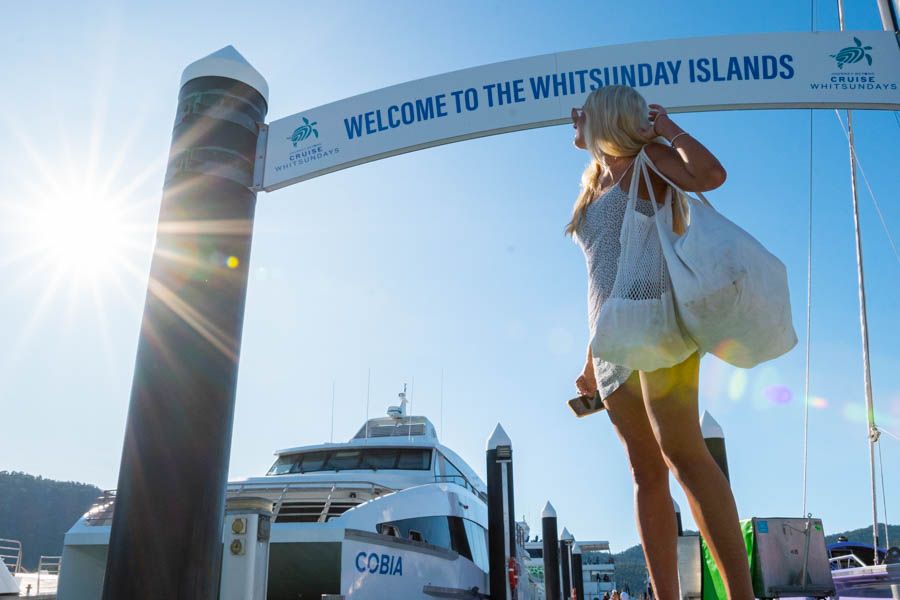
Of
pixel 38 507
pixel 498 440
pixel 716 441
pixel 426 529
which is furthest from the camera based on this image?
pixel 38 507

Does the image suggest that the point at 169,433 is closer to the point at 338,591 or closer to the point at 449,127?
the point at 449,127

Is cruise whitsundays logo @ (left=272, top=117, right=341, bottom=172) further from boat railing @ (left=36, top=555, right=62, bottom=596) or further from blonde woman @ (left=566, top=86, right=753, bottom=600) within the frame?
boat railing @ (left=36, top=555, right=62, bottom=596)

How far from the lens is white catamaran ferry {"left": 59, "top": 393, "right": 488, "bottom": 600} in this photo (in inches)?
235

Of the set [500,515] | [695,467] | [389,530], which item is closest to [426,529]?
[389,530]

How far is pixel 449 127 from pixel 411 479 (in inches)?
264

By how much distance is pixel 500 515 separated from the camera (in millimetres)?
8727

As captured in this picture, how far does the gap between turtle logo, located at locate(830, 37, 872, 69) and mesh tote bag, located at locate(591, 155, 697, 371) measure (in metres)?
2.25

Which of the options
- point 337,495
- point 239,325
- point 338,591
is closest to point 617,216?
point 239,325

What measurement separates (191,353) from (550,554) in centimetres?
1238

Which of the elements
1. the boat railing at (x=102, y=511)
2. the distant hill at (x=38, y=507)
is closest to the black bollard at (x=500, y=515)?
the boat railing at (x=102, y=511)

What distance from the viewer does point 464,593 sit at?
7.85m

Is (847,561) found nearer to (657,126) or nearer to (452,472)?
(452,472)

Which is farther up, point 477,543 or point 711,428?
point 711,428

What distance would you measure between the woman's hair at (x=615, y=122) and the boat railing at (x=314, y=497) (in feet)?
17.3
